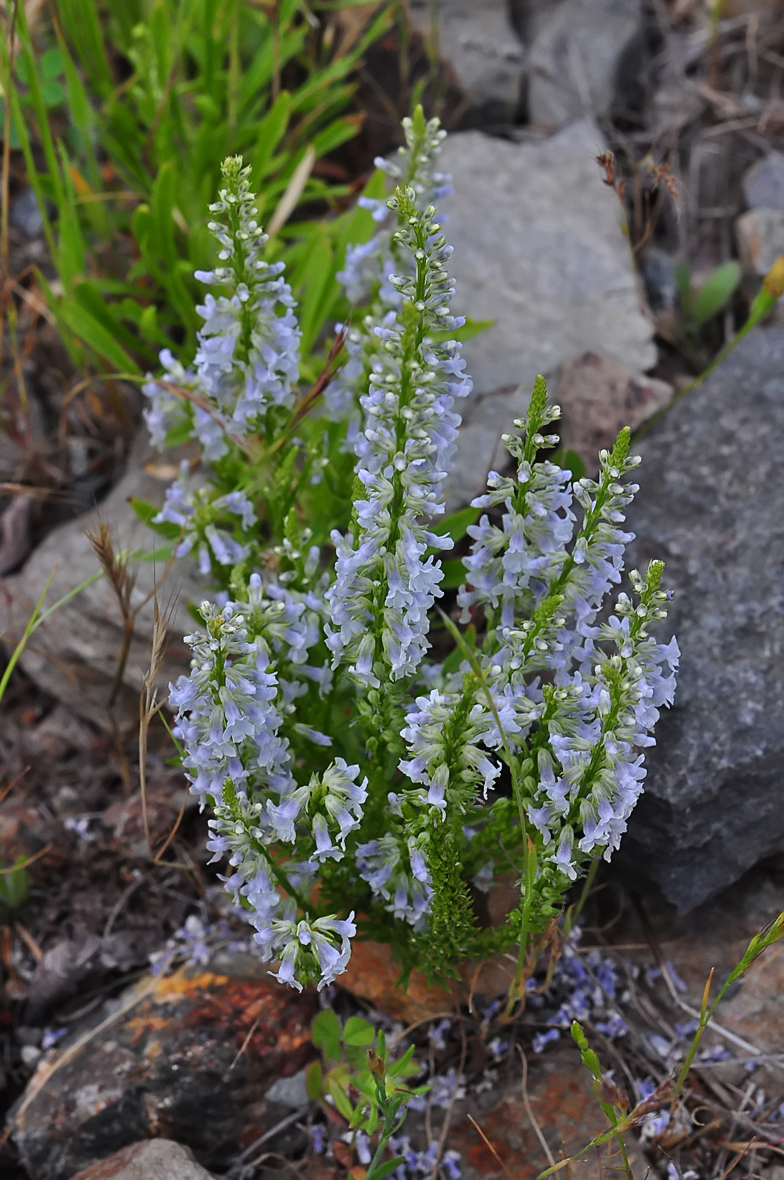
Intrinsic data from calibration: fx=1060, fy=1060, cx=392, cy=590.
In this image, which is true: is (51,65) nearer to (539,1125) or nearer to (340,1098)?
(340,1098)

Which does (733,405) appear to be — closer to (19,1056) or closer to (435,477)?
(435,477)

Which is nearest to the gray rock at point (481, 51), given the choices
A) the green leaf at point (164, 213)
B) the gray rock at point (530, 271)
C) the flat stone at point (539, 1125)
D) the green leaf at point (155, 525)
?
the gray rock at point (530, 271)

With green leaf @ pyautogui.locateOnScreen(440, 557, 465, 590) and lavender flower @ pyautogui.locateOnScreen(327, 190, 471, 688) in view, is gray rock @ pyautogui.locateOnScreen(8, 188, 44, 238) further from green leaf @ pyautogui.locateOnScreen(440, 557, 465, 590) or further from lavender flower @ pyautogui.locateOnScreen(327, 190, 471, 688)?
lavender flower @ pyautogui.locateOnScreen(327, 190, 471, 688)

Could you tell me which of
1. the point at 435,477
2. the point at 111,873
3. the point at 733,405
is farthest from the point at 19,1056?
the point at 733,405

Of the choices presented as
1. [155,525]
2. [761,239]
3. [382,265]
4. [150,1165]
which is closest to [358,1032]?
[150,1165]

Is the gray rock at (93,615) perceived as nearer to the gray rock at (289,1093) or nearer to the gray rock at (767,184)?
the gray rock at (289,1093)
